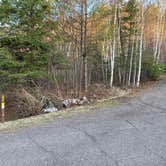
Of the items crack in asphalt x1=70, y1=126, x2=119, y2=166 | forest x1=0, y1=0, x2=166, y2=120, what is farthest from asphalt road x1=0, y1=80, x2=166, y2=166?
forest x1=0, y1=0, x2=166, y2=120

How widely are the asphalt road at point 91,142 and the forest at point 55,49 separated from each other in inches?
100

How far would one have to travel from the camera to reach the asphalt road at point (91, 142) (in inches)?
129

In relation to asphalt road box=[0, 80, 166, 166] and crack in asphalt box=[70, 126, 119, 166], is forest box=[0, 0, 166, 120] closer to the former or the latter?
asphalt road box=[0, 80, 166, 166]

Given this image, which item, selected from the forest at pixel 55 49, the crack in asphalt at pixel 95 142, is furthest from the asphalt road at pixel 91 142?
the forest at pixel 55 49

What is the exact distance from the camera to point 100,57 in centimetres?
1202

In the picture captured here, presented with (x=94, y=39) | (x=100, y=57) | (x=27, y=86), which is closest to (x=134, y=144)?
(x=27, y=86)

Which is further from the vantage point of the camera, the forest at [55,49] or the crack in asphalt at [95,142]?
the forest at [55,49]

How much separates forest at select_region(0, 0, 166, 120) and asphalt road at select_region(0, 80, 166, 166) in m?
2.55

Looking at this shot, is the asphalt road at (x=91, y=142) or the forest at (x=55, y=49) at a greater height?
the forest at (x=55, y=49)

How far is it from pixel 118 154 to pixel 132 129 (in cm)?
145

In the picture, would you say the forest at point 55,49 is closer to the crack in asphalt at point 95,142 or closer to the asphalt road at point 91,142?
the asphalt road at point 91,142

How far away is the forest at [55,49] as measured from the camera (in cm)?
781

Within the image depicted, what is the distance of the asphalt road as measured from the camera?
3.28 metres

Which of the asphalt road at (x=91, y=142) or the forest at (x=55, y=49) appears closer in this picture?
the asphalt road at (x=91, y=142)
